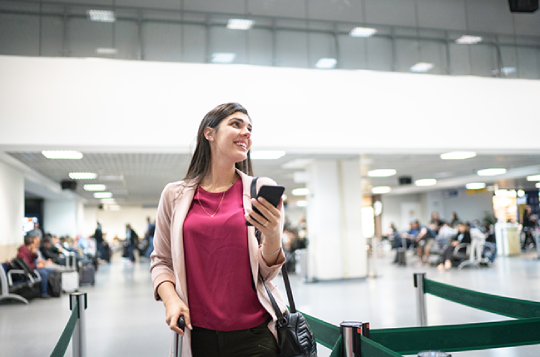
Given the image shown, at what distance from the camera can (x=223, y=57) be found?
8891 millimetres

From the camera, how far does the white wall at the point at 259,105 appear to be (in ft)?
25.7

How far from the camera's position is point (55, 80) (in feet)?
25.9

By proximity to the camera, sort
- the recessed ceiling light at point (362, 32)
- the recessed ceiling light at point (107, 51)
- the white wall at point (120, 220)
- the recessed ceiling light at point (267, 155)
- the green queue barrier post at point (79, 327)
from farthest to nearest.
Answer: the white wall at point (120, 220), the recessed ceiling light at point (267, 155), the recessed ceiling light at point (362, 32), the recessed ceiling light at point (107, 51), the green queue barrier post at point (79, 327)

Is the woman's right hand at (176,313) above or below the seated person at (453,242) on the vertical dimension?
above

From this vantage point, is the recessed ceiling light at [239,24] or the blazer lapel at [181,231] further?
the recessed ceiling light at [239,24]

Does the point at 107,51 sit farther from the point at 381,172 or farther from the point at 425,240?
the point at 425,240

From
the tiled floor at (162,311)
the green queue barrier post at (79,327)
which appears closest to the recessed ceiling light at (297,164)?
the tiled floor at (162,311)

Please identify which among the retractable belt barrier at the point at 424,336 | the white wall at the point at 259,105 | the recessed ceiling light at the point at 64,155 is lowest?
the retractable belt barrier at the point at 424,336

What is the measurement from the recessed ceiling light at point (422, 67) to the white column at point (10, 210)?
9.70 metres

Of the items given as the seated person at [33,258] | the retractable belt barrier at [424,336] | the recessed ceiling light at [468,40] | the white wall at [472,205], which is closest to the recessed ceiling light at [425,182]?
the white wall at [472,205]

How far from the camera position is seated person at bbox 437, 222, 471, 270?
13430 millimetres

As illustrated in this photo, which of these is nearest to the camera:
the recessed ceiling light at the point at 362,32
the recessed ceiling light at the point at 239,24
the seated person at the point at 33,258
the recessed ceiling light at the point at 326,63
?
the recessed ceiling light at the point at 239,24

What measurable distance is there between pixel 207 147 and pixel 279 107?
737 centimetres

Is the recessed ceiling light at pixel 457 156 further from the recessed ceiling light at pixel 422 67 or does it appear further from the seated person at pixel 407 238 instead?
the seated person at pixel 407 238
